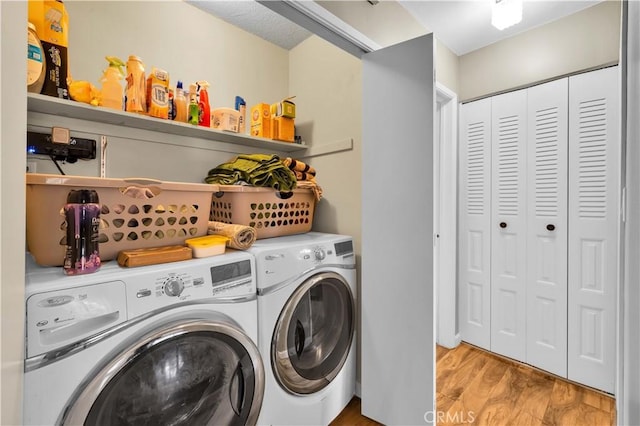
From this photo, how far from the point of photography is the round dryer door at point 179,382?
73 centimetres

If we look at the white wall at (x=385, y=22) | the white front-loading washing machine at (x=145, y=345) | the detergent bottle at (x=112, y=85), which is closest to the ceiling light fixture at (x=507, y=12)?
the white wall at (x=385, y=22)

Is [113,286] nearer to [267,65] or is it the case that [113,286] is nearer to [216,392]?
[216,392]

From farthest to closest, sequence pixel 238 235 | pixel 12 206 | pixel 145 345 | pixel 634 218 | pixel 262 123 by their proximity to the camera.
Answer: pixel 262 123 < pixel 238 235 < pixel 145 345 < pixel 634 218 < pixel 12 206

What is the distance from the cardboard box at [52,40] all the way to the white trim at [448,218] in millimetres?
2294

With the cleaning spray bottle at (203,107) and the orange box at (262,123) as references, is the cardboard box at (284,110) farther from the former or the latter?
the cleaning spray bottle at (203,107)

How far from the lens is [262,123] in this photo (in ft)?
6.03

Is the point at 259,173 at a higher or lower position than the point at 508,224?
higher

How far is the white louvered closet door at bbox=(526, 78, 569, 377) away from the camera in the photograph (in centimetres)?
185

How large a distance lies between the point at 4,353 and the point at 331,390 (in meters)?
1.31

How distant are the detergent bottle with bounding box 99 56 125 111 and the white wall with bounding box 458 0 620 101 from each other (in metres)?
2.37

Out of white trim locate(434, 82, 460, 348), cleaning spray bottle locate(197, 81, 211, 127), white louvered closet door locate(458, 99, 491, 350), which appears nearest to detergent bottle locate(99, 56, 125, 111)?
cleaning spray bottle locate(197, 81, 211, 127)

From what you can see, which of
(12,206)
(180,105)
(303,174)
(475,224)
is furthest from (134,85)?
(475,224)

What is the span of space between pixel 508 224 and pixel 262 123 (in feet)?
6.33

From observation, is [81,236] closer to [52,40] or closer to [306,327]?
[52,40]
